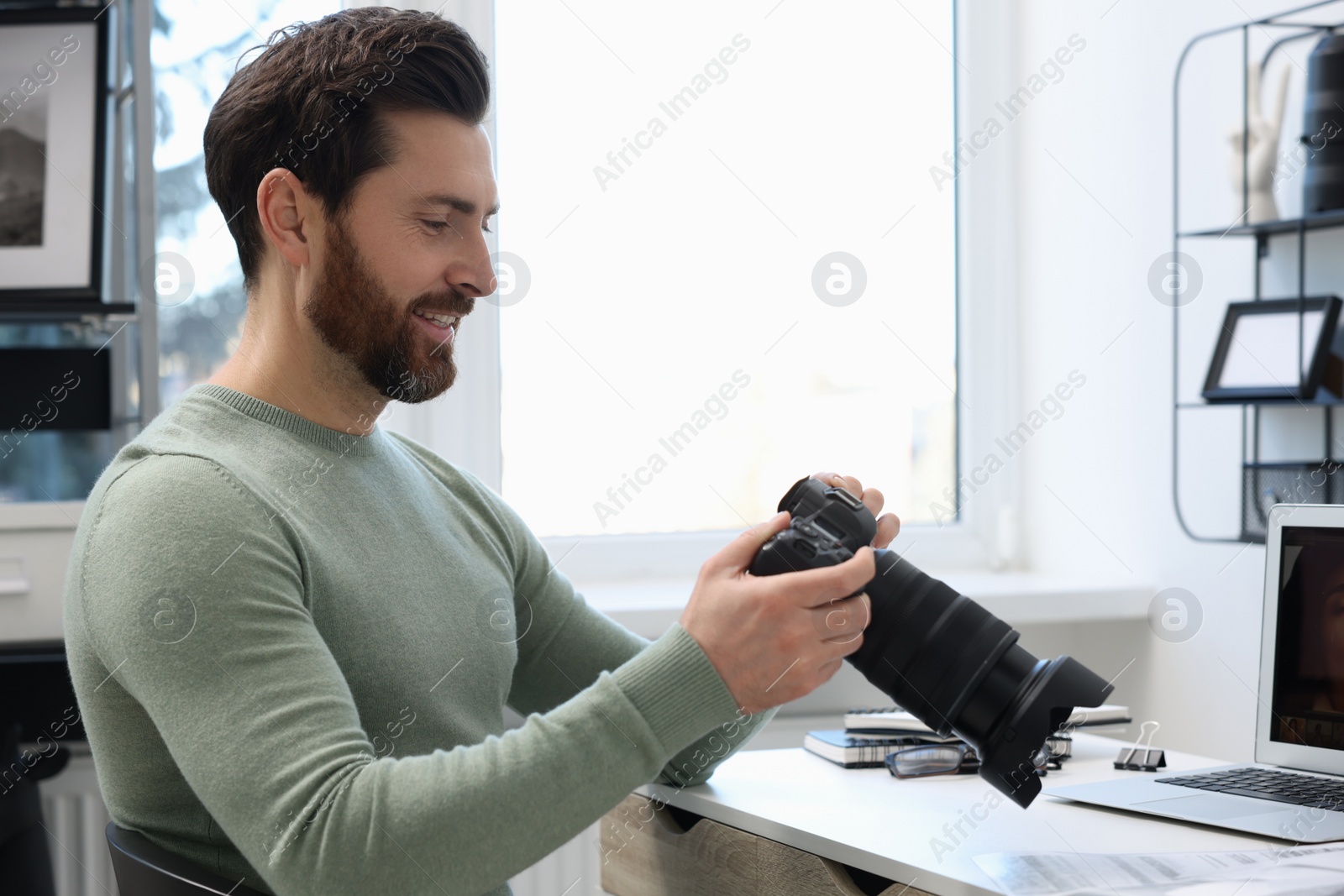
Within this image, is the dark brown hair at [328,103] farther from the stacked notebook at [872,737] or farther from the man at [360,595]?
the stacked notebook at [872,737]

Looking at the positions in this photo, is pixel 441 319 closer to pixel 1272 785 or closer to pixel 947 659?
pixel 947 659

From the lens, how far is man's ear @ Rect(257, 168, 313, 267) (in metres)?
1.08

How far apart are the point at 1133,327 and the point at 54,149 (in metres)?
1.65

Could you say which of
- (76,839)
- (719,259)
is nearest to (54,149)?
(76,839)

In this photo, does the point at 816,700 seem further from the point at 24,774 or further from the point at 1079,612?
the point at 24,774

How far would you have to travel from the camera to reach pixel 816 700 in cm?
205

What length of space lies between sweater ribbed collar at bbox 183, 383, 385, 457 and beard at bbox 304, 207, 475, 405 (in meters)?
0.06

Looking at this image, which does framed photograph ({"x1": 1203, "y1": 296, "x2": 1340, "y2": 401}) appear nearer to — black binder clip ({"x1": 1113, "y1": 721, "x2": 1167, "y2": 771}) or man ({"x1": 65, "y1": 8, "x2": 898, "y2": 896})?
black binder clip ({"x1": 1113, "y1": 721, "x2": 1167, "y2": 771})

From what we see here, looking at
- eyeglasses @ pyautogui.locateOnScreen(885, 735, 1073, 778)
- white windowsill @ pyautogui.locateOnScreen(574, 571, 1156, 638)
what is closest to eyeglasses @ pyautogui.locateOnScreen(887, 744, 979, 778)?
eyeglasses @ pyautogui.locateOnScreen(885, 735, 1073, 778)

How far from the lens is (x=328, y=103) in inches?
42.3

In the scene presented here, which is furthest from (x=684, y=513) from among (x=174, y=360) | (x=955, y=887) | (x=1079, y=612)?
(x=955, y=887)

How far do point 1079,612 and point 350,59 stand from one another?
4.86ft

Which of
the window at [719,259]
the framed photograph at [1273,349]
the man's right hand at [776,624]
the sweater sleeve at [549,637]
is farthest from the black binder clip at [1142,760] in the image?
the window at [719,259]

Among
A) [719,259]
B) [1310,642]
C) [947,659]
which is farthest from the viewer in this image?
[719,259]
